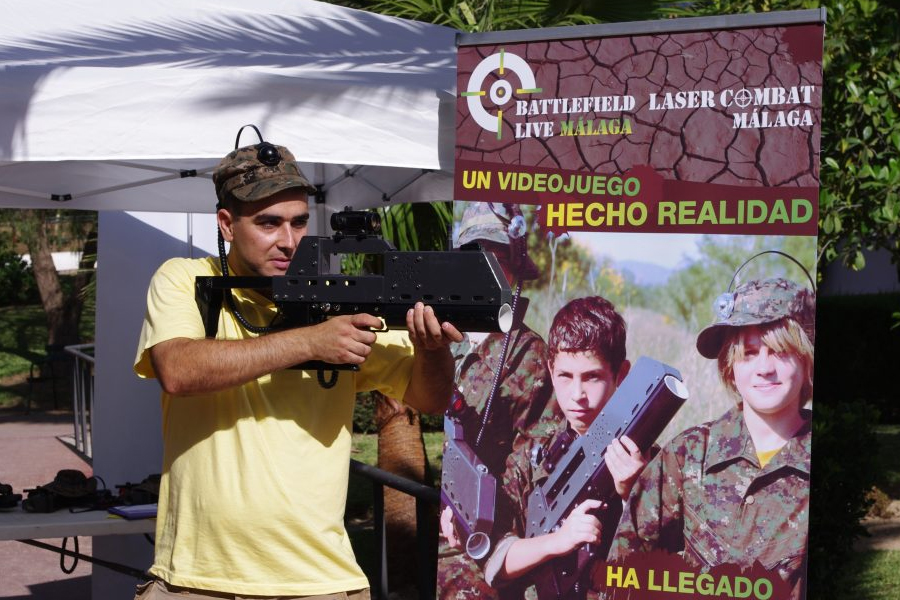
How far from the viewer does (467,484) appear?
10.9 feet

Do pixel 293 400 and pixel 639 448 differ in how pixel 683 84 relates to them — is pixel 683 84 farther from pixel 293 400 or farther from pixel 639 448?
pixel 293 400

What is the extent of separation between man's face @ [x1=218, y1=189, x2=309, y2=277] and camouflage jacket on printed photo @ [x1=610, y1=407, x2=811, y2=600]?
1.33 meters

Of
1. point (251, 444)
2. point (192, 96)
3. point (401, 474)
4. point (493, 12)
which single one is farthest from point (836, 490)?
point (251, 444)

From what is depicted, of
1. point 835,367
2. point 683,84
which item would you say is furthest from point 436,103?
point 835,367

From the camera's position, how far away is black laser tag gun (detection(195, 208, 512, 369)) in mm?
1993

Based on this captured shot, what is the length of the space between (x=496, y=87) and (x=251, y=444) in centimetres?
141

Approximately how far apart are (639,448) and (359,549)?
4.24 m

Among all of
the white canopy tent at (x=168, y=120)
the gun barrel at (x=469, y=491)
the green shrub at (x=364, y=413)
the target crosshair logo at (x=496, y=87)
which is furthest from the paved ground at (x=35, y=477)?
the target crosshair logo at (x=496, y=87)

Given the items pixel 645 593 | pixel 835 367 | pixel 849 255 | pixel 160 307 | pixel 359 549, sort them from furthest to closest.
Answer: pixel 835 367 → pixel 359 549 → pixel 849 255 → pixel 645 593 → pixel 160 307

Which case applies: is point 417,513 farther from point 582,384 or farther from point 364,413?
point 364,413

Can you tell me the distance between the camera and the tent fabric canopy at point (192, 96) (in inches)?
115

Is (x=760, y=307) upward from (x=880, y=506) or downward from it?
upward

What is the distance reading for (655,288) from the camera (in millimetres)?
3113

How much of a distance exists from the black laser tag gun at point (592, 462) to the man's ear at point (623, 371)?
11 mm
